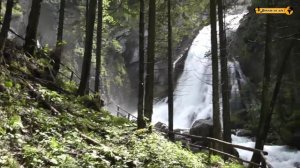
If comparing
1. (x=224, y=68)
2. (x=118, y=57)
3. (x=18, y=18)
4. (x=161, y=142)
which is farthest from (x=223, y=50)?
(x=18, y=18)

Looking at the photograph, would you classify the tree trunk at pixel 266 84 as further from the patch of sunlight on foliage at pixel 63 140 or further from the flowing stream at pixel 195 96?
the flowing stream at pixel 195 96

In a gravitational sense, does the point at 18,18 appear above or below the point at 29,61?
above

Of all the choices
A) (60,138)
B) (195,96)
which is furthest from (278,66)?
(60,138)

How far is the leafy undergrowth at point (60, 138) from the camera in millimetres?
6723

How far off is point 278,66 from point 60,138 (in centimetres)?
2167

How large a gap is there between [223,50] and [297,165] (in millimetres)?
7716

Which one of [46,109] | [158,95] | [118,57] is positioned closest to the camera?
[46,109]

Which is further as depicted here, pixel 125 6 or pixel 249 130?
pixel 249 130

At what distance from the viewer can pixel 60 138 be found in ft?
26.7

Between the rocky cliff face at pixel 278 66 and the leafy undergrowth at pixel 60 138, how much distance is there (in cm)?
1247

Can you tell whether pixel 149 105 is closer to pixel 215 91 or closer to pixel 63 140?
pixel 215 91

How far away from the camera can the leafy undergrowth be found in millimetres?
6723

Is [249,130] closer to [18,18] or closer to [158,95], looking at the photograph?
[158,95]

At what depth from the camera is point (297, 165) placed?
1941cm
